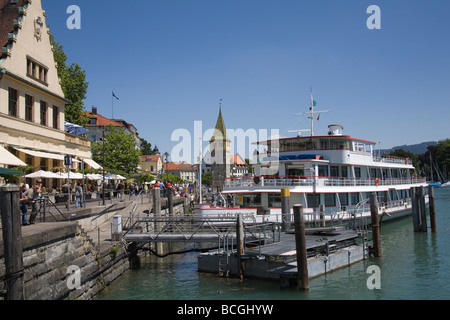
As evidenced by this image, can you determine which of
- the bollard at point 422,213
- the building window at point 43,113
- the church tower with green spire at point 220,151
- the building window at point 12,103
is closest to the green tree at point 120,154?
the building window at point 43,113

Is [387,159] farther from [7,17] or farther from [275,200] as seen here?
[7,17]

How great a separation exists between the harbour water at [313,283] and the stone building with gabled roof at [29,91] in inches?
485

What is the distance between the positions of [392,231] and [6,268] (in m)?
28.8

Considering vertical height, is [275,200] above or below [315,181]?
below

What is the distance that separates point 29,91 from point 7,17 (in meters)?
5.40

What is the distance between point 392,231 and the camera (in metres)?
31.7

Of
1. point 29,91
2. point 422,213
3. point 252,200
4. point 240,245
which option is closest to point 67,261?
point 240,245

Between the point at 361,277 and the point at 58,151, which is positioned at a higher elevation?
the point at 58,151

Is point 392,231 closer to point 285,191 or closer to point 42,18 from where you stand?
point 285,191

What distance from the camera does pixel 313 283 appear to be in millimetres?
16172

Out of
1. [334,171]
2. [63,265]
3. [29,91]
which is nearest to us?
[63,265]

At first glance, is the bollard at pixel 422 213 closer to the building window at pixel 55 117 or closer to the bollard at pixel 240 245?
the bollard at pixel 240 245
